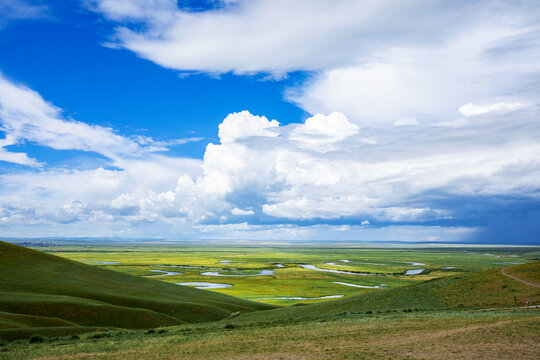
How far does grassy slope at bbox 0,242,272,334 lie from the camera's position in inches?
1916

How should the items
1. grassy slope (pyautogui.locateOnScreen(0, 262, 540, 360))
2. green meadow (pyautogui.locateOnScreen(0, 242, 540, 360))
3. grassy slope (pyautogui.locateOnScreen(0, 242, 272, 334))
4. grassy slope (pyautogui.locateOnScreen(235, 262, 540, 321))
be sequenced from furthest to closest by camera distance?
grassy slope (pyautogui.locateOnScreen(0, 242, 272, 334))
grassy slope (pyautogui.locateOnScreen(235, 262, 540, 321))
green meadow (pyautogui.locateOnScreen(0, 242, 540, 360))
grassy slope (pyautogui.locateOnScreen(0, 262, 540, 360))

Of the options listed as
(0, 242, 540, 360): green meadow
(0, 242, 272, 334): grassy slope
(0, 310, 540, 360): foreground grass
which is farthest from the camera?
(0, 242, 272, 334): grassy slope

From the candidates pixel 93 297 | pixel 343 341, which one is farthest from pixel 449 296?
pixel 93 297

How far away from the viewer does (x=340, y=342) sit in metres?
27.6

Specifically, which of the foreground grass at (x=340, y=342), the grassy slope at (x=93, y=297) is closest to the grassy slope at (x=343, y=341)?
the foreground grass at (x=340, y=342)

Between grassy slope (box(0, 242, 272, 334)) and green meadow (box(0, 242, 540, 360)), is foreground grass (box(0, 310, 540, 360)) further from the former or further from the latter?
grassy slope (box(0, 242, 272, 334))

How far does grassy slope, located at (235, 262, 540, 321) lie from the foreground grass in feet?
35.0

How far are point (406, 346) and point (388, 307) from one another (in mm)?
26118

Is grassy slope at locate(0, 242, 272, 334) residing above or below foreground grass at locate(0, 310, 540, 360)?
below

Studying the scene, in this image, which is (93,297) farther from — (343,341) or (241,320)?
(343,341)

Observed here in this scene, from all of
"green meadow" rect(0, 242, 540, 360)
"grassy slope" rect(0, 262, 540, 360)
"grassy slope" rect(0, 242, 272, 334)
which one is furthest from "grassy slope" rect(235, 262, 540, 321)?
"grassy slope" rect(0, 242, 272, 334)

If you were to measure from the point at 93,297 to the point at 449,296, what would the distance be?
5390cm

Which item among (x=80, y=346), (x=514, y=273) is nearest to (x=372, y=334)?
(x=80, y=346)

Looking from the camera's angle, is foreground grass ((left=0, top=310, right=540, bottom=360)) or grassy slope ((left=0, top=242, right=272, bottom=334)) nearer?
foreground grass ((left=0, top=310, right=540, bottom=360))
